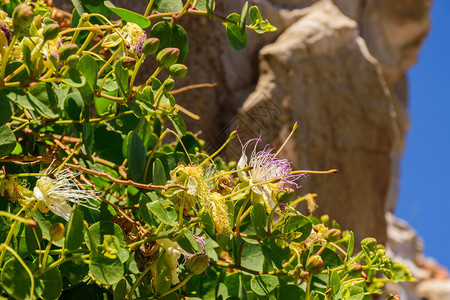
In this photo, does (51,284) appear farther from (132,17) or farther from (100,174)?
(132,17)

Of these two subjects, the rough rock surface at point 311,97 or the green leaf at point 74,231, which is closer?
the green leaf at point 74,231

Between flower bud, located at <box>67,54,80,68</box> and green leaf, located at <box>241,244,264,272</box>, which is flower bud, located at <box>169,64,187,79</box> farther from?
green leaf, located at <box>241,244,264,272</box>

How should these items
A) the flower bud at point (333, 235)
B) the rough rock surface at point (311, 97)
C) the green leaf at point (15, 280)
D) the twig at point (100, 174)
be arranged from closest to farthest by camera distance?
the green leaf at point (15, 280), the twig at point (100, 174), the flower bud at point (333, 235), the rough rock surface at point (311, 97)

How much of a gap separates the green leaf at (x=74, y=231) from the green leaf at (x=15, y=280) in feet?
0.14

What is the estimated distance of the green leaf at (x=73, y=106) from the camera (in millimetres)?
604

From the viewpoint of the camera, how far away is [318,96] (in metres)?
1.91

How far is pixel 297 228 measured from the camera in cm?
58

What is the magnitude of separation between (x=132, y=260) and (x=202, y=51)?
3.39ft

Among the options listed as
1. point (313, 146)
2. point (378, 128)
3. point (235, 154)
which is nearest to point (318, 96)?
point (313, 146)

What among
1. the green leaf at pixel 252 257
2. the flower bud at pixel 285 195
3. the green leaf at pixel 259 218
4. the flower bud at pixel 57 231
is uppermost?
the flower bud at pixel 285 195

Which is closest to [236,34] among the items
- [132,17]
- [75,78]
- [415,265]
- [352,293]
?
[132,17]

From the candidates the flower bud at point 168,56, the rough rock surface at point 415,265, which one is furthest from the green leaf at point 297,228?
the rough rock surface at point 415,265

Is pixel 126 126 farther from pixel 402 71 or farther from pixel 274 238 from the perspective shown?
pixel 402 71

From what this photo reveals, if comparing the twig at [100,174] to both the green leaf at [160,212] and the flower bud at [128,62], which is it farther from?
the flower bud at [128,62]
